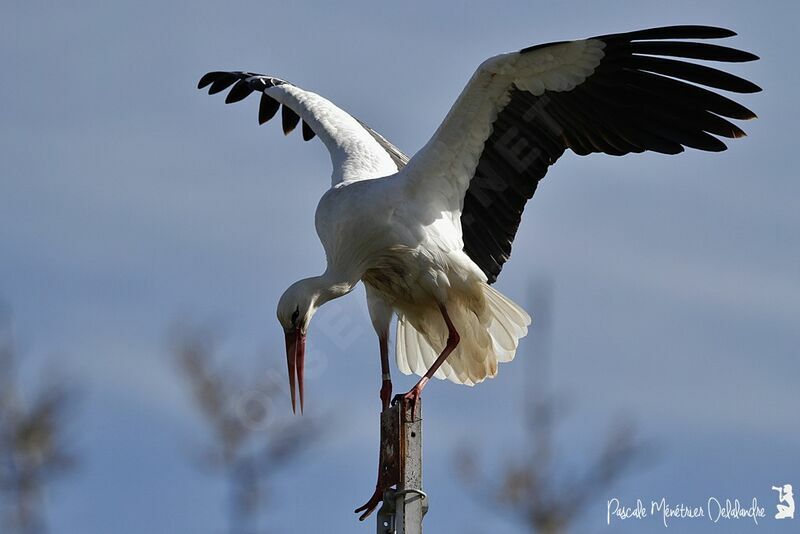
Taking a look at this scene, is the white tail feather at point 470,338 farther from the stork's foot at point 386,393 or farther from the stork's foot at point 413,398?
A: the stork's foot at point 413,398

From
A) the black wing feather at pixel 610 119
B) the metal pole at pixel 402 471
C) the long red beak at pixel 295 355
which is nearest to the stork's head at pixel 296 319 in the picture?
the long red beak at pixel 295 355

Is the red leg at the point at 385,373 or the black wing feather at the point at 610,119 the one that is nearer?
the black wing feather at the point at 610,119

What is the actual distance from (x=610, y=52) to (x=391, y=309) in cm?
189

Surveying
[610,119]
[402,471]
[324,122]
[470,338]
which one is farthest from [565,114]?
[402,471]

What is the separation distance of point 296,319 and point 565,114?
1.81 meters

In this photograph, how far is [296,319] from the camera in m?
6.70

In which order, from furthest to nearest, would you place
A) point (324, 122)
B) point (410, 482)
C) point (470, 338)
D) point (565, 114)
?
point (324, 122) → point (470, 338) → point (565, 114) → point (410, 482)

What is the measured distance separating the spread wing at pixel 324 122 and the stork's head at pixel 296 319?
0.82 m

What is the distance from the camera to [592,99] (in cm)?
694

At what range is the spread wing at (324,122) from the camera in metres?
7.49

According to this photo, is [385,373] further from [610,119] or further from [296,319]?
[610,119]

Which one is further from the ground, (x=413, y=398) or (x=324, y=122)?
(x=324, y=122)

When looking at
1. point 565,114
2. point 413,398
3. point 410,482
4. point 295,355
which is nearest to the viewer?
point 410,482

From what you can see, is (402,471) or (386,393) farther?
(386,393)
